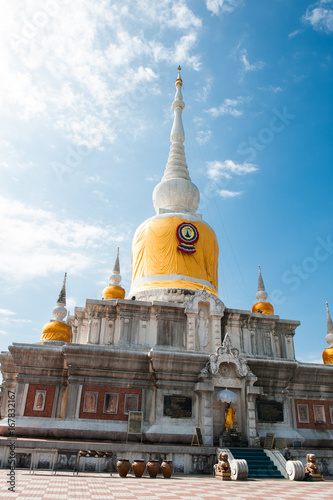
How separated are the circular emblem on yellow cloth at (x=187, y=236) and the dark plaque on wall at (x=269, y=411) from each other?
12.6m

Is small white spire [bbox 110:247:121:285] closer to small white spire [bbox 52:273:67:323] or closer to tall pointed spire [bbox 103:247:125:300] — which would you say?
tall pointed spire [bbox 103:247:125:300]

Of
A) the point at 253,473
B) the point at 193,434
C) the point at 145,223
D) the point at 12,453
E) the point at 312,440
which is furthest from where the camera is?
the point at 145,223

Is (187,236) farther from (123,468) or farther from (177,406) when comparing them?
(123,468)

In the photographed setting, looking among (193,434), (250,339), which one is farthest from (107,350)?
(250,339)

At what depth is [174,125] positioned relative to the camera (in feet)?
131

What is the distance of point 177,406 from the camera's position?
→ 71.3 ft

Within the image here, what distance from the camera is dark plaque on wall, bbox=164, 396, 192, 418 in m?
21.5

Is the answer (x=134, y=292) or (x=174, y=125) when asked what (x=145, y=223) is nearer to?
(x=134, y=292)

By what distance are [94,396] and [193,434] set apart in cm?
568

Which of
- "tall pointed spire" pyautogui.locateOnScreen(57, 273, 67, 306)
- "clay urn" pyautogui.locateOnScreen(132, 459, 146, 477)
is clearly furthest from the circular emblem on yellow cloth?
"clay urn" pyautogui.locateOnScreen(132, 459, 146, 477)

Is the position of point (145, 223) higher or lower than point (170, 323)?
higher

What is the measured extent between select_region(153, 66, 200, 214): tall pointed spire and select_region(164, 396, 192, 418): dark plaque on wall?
16908 mm

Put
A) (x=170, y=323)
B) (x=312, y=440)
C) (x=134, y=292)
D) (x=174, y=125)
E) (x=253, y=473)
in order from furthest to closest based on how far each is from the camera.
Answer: (x=174, y=125), (x=134, y=292), (x=170, y=323), (x=312, y=440), (x=253, y=473)

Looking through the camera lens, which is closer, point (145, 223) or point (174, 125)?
point (145, 223)
